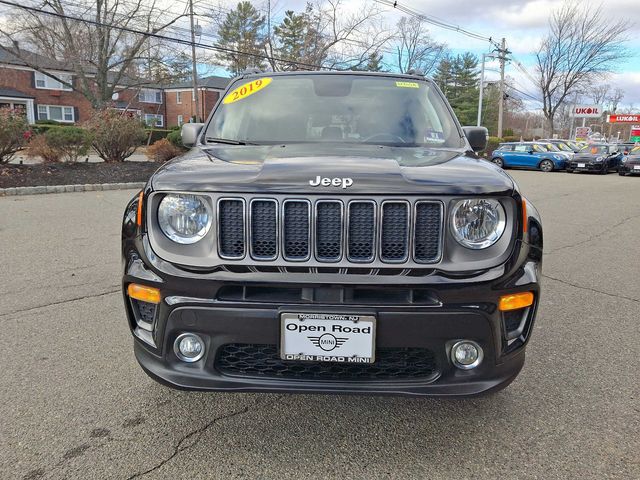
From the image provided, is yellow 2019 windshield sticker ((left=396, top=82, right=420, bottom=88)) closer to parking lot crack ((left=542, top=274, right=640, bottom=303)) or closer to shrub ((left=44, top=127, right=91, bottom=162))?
parking lot crack ((left=542, top=274, right=640, bottom=303))

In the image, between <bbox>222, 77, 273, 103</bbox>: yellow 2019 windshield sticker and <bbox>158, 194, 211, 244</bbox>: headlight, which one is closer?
<bbox>158, 194, 211, 244</bbox>: headlight

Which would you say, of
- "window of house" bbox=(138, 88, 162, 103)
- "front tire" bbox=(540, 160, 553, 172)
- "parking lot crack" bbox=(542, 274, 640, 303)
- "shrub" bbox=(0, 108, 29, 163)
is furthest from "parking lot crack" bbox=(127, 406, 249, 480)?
"window of house" bbox=(138, 88, 162, 103)

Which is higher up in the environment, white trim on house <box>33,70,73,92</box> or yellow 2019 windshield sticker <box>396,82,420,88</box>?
white trim on house <box>33,70,73,92</box>

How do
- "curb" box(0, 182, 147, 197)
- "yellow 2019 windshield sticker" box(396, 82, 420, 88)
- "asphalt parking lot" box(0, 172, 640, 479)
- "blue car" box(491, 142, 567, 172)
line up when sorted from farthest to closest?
"blue car" box(491, 142, 567, 172) < "curb" box(0, 182, 147, 197) < "yellow 2019 windshield sticker" box(396, 82, 420, 88) < "asphalt parking lot" box(0, 172, 640, 479)

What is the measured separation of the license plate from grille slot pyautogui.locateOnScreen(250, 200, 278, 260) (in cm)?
28

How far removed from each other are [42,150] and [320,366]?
13.3 m

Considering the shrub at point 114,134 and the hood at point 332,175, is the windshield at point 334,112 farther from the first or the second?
the shrub at point 114,134

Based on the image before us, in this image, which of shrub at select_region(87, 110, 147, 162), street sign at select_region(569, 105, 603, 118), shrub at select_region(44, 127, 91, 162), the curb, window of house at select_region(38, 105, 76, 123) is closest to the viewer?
the curb

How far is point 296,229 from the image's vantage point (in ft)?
6.64

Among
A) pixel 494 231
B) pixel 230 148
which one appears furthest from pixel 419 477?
pixel 230 148

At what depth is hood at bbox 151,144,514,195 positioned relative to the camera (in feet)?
6.59

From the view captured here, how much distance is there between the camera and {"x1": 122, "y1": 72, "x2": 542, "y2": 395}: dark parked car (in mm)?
1972

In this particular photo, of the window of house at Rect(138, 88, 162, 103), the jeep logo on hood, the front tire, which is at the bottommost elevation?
the front tire

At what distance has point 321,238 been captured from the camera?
2.03 meters
